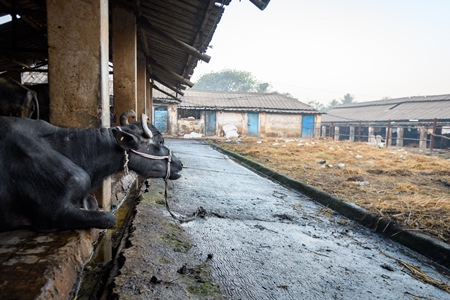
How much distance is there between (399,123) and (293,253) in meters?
23.5

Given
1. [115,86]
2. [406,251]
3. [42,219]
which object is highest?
[115,86]

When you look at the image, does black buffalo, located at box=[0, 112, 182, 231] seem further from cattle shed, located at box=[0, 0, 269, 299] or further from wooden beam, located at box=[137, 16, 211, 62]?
wooden beam, located at box=[137, 16, 211, 62]

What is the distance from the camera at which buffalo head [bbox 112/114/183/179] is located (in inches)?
96.4

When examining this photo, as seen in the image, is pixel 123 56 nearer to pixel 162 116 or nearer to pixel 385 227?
pixel 385 227

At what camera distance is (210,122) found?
79.0 ft

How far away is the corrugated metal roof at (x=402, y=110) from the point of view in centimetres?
2219

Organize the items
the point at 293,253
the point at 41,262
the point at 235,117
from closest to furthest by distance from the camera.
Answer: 1. the point at 41,262
2. the point at 293,253
3. the point at 235,117

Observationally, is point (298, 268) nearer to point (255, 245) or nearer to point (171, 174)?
point (255, 245)

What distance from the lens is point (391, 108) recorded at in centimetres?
A: 2839

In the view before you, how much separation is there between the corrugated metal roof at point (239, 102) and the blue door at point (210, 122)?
62cm

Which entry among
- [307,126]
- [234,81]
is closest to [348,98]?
[234,81]

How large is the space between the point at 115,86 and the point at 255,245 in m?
4.13

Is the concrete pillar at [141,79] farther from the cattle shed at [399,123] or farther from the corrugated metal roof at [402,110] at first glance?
the corrugated metal roof at [402,110]

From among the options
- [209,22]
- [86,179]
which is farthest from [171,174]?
[209,22]
